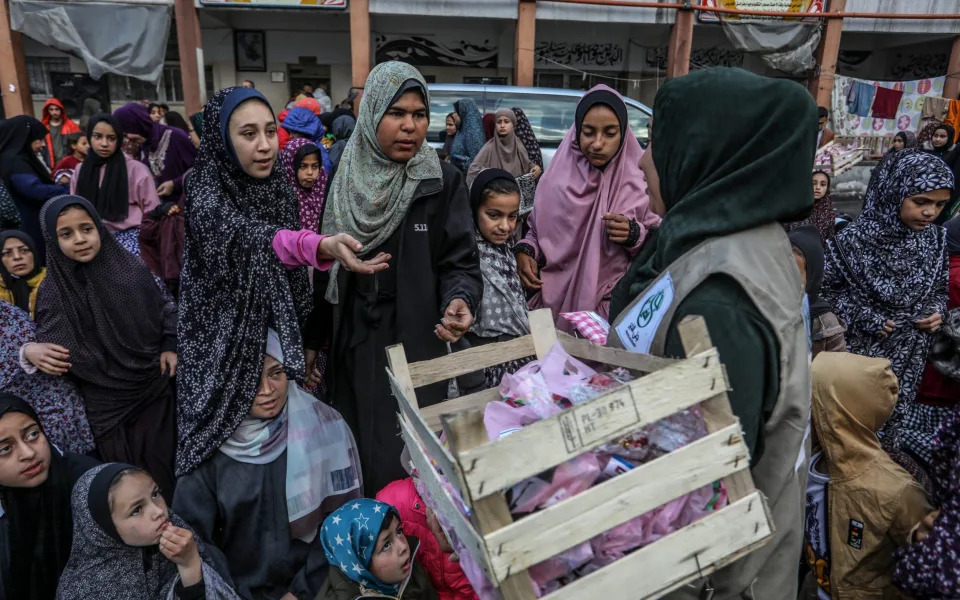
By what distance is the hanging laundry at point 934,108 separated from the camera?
12922mm

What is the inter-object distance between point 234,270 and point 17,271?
7.70 feet

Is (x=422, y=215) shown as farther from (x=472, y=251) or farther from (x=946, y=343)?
(x=946, y=343)

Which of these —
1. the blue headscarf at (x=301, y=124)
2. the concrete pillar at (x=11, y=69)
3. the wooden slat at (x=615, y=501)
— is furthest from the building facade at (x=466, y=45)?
the wooden slat at (x=615, y=501)

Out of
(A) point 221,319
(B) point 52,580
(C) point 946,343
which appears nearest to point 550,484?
(A) point 221,319

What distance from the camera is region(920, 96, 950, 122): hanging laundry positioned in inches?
509

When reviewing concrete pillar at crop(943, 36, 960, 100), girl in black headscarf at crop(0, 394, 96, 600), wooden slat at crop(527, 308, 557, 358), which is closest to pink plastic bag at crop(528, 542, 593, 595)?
wooden slat at crop(527, 308, 557, 358)

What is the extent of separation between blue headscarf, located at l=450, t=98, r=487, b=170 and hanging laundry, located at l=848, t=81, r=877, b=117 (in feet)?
35.2

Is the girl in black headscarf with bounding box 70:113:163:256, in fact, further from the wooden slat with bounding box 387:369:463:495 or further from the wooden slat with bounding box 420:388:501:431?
the wooden slat with bounding box 387:369:463:495

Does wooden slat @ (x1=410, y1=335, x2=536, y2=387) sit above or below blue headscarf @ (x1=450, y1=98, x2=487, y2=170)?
below

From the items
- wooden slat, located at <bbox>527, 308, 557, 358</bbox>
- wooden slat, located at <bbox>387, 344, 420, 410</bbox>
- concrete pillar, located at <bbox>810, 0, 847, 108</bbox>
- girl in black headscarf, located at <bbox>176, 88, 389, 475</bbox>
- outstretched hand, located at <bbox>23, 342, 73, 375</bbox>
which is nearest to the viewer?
wooden slat, located at <bbox>387, 344, 420, 410</bbox>

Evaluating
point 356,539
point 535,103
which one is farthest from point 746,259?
point 535,103

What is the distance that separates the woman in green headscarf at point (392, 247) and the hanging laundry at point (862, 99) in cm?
1448

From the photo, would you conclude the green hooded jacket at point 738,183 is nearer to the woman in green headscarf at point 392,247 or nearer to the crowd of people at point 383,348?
the crowd of people at point 383,348

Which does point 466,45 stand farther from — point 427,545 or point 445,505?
point 445,505
